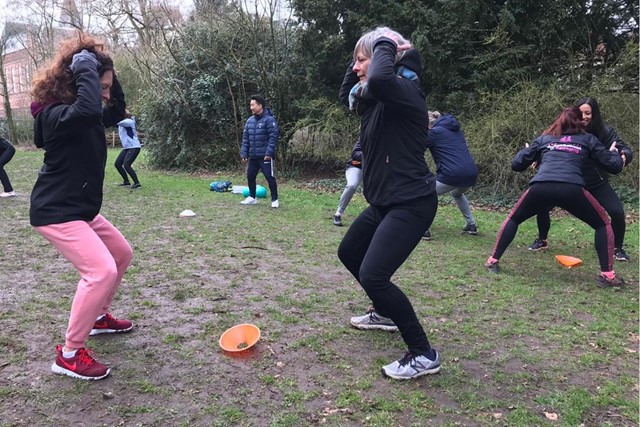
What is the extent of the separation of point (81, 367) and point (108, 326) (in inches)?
27.8

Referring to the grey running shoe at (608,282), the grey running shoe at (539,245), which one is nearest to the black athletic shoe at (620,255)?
the grey running shoe at (539,245)

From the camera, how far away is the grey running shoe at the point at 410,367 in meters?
3.18

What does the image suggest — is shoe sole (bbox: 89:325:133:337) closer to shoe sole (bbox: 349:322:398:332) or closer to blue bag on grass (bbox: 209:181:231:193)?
shoe sole (bbox: 349:322:398:332)

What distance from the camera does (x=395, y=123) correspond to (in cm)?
312

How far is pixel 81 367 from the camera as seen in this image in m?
3.09

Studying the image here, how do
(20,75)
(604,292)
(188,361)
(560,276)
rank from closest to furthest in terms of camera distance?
(188,361), (604,292), (560,276), (20,75)

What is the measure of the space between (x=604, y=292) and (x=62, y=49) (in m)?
5.24

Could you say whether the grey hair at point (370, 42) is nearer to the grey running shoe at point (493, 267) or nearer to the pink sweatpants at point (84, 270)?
the pink sweatpants at point (84, 270)

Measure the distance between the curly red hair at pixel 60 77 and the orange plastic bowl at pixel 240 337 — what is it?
189cm

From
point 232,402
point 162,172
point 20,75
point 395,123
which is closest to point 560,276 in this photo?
point 395,123

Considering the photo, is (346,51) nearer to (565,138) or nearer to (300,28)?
(300,28)

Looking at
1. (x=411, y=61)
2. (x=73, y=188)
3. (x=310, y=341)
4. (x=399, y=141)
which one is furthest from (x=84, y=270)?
(x=411, y=61)

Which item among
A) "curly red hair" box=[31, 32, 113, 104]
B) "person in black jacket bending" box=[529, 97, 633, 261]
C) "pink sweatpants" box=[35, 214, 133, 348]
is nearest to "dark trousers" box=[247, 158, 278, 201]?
"person in black jacket bending" box=[529, 97, 633, 261]

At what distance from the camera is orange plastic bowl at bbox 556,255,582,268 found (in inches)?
238
